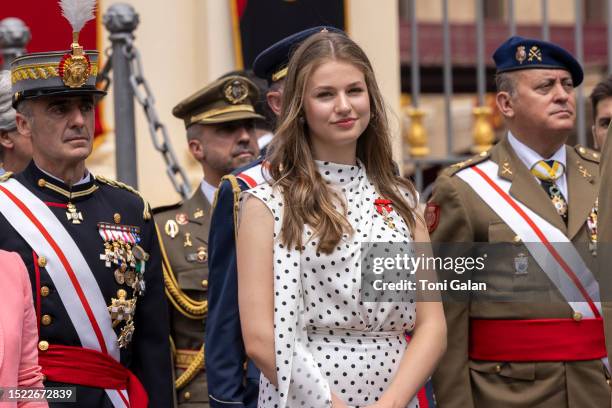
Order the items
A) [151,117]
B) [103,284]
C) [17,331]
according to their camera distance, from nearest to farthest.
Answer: [17,331]
[103,284]
[151,117]

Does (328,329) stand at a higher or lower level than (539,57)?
lower

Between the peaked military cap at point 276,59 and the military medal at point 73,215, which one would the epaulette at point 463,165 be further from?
the military medal at point 73,215

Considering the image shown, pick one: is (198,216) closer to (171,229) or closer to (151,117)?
(171,229)

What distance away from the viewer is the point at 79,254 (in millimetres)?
4660

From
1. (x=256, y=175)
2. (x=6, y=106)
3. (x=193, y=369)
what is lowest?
(x=193, y=369)

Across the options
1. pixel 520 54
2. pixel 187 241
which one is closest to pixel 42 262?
pixel 187 241

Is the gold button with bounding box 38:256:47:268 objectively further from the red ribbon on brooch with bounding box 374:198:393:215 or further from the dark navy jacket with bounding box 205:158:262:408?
the red ribbon on brooch with bounding box 374:198:393:215

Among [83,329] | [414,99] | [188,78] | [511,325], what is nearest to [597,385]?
[511,325]

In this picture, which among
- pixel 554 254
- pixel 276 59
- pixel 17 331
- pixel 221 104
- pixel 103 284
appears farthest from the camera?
pixel 221 104

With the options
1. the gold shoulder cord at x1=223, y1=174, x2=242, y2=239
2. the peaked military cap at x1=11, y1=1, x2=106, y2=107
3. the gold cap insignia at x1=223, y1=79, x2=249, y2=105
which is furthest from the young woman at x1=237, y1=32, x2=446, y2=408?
the gold cap insignia at x1=223, y1=79, x2=249, y2=105

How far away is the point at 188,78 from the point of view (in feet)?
28.1

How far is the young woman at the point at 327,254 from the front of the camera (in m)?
4.25

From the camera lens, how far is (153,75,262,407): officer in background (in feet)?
18.9

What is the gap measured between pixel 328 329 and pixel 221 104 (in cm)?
212
